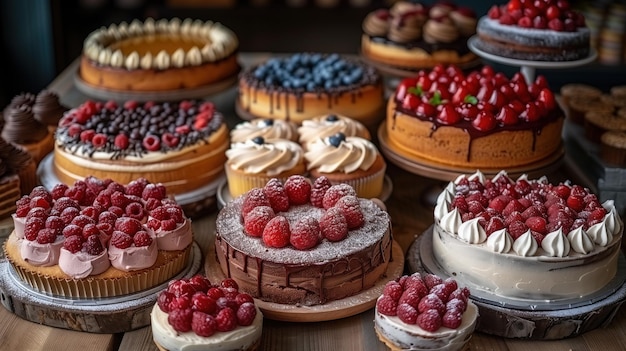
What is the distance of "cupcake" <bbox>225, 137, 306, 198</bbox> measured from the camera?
2.83 metres

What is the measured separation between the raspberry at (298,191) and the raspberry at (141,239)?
499 mm

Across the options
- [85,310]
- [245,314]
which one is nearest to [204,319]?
[245,314]

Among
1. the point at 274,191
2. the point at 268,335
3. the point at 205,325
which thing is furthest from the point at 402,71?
the point at 205,325

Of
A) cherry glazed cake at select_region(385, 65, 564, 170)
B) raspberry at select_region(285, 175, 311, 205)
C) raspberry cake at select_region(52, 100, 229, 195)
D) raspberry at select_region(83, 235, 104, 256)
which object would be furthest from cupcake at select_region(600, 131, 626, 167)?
raspberry at select_region(83, 235, 104, 256)

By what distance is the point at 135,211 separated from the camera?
2463mm

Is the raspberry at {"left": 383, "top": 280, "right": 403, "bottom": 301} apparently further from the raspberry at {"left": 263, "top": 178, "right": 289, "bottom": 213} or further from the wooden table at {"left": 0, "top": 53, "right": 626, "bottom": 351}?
the raspberry at {"left": 263, "top": 178, "right": 289, "bottom": 213}

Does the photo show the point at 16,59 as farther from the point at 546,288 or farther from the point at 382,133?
the point at 546,288

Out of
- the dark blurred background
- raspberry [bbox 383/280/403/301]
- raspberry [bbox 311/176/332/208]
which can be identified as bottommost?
the dark blurred background

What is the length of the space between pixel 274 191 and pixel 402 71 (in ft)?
5.33

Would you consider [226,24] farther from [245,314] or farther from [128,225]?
[245,314]

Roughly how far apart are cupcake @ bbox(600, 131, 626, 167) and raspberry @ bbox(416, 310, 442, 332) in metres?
1.39

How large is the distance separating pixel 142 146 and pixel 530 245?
1522 millimetres

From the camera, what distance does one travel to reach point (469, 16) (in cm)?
409

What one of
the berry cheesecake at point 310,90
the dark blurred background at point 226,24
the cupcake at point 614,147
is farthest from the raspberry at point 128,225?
the dark blurred background at point 226,24
